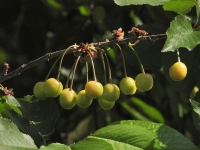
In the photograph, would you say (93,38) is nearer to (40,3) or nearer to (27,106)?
(40,3)

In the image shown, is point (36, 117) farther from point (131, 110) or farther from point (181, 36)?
point (131, 110)

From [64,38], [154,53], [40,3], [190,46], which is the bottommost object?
[190,46]

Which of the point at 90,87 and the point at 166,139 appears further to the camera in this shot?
the point at 90,87

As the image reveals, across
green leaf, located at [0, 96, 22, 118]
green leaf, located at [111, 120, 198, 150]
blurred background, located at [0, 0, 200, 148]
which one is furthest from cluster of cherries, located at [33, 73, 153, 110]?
blurred background, located at [0, 0, 200, 148]

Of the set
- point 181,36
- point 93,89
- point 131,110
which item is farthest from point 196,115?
point 131,110

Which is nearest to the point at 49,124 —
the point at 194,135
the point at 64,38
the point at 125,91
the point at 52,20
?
the point at 125,91

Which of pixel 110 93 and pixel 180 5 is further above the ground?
pixel 180 5

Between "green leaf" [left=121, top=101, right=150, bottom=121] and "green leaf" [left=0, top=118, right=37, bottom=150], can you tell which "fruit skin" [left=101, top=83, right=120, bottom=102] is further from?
"green leaf" [left=121, top=101, right=150, bottom=121]

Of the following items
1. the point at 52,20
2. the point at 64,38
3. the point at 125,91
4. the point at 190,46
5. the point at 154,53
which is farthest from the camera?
the point at 52,20
